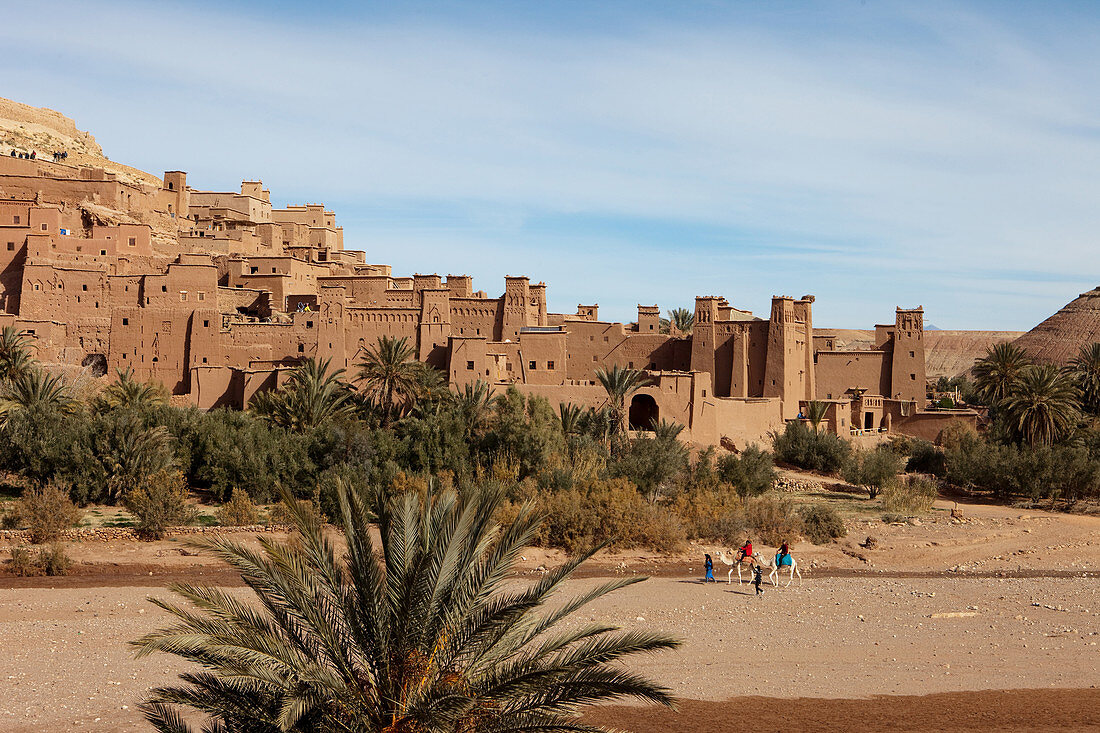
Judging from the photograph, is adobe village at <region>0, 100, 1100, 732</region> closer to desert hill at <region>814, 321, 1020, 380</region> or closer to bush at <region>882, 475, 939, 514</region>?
bush at <region>882, 475, 939, 514</region>

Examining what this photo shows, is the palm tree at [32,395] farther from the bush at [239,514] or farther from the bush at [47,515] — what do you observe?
the bush at [239,514]

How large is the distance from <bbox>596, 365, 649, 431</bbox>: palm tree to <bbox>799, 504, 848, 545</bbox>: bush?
6.60 m

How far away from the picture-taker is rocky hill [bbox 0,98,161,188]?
45938mm

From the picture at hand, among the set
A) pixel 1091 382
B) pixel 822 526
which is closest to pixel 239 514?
pixel 822 526

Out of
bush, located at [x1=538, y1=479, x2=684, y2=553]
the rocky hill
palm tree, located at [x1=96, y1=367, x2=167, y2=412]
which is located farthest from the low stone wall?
the rocky hill

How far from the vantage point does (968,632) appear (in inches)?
592

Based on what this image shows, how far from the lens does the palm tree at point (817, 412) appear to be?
3419 centimetres

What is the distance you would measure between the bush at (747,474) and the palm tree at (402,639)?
765 inches

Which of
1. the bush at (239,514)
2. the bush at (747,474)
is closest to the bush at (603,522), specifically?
the bush at (747,474)

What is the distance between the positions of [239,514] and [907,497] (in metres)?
15.7

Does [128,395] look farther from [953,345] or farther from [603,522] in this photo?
[953,345]

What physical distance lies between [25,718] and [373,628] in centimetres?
620

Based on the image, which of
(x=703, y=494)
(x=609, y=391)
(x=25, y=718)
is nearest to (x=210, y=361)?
(x=609, y=391)

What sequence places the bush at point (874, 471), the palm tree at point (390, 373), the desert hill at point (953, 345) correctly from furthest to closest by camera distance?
the desert hill at point (953, 345)
the bush at point (874, 471)
the palm tree at point (390, 373)
